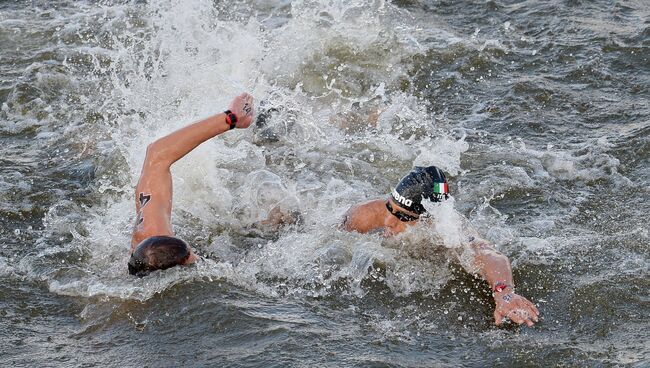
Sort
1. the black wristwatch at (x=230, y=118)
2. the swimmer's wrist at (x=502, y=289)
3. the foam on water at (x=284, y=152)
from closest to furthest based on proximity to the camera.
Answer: the swimmer's wrist at (x=502, y=289), the black wristwatch at (x=230, y=118), the foam on water at (x=284, y=152)

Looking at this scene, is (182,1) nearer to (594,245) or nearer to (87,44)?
(87,44)

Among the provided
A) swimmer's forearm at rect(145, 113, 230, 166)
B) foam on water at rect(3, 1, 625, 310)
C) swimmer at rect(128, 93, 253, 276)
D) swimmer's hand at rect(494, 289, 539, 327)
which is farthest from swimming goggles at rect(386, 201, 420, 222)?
swimmer's forearm at rect(145, 113, 230, 166)

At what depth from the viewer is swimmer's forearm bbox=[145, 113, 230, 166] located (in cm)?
611

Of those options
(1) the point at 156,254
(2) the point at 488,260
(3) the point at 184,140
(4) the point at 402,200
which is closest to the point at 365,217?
(4) the point at 402,200

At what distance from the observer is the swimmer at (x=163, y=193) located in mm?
5906

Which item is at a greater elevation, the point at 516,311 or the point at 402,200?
the point at 402,200

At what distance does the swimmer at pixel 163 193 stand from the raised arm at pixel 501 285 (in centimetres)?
184

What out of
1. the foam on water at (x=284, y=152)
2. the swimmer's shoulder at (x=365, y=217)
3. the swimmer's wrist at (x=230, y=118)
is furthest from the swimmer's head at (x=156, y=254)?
the swimmer's shoulder at (x=365, y=217)

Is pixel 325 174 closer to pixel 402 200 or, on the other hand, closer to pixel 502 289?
pixel 402 200

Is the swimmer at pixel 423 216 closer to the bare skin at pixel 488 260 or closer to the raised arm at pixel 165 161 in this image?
the bare skin at pixel 488 260

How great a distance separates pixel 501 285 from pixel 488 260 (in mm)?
286

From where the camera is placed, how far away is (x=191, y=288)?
614cm

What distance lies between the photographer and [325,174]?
799 cm

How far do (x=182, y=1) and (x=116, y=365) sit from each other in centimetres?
612
